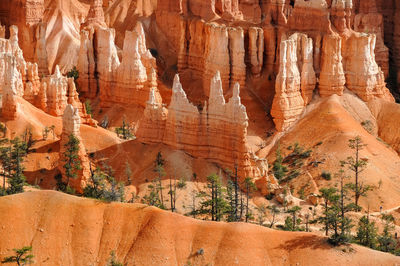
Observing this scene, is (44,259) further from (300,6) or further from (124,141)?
(300,6)

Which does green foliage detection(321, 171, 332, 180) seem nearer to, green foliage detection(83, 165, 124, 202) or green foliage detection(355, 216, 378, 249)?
green foliage detection(355, 216, 378, 249)

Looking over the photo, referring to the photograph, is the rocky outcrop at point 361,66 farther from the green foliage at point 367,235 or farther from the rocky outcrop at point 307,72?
the green foliage at point 367,235

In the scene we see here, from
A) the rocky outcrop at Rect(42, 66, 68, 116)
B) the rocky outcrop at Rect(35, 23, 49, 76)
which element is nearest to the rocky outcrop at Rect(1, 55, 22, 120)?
the rocky outcrop at Rect(42, 66, 68, 116)

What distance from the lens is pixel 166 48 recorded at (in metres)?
115

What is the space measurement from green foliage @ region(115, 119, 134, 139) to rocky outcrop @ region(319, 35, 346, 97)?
1731 cm

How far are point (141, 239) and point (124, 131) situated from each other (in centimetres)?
2874

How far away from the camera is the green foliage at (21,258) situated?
6150 cm

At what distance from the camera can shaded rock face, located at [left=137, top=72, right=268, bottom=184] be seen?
8038 centimetres

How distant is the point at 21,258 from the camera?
205ft

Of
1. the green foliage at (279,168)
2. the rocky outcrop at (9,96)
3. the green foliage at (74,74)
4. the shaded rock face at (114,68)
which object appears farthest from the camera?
the green foliage at (74,74)

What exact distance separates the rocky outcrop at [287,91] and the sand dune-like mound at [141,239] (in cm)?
2811

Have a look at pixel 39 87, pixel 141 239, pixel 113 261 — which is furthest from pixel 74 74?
pixel 113 261

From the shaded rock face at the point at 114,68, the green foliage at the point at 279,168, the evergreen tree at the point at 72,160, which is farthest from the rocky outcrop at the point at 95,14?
the evergreen tree at the point at 72,160

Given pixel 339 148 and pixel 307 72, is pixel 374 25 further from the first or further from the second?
pixel 339 148
